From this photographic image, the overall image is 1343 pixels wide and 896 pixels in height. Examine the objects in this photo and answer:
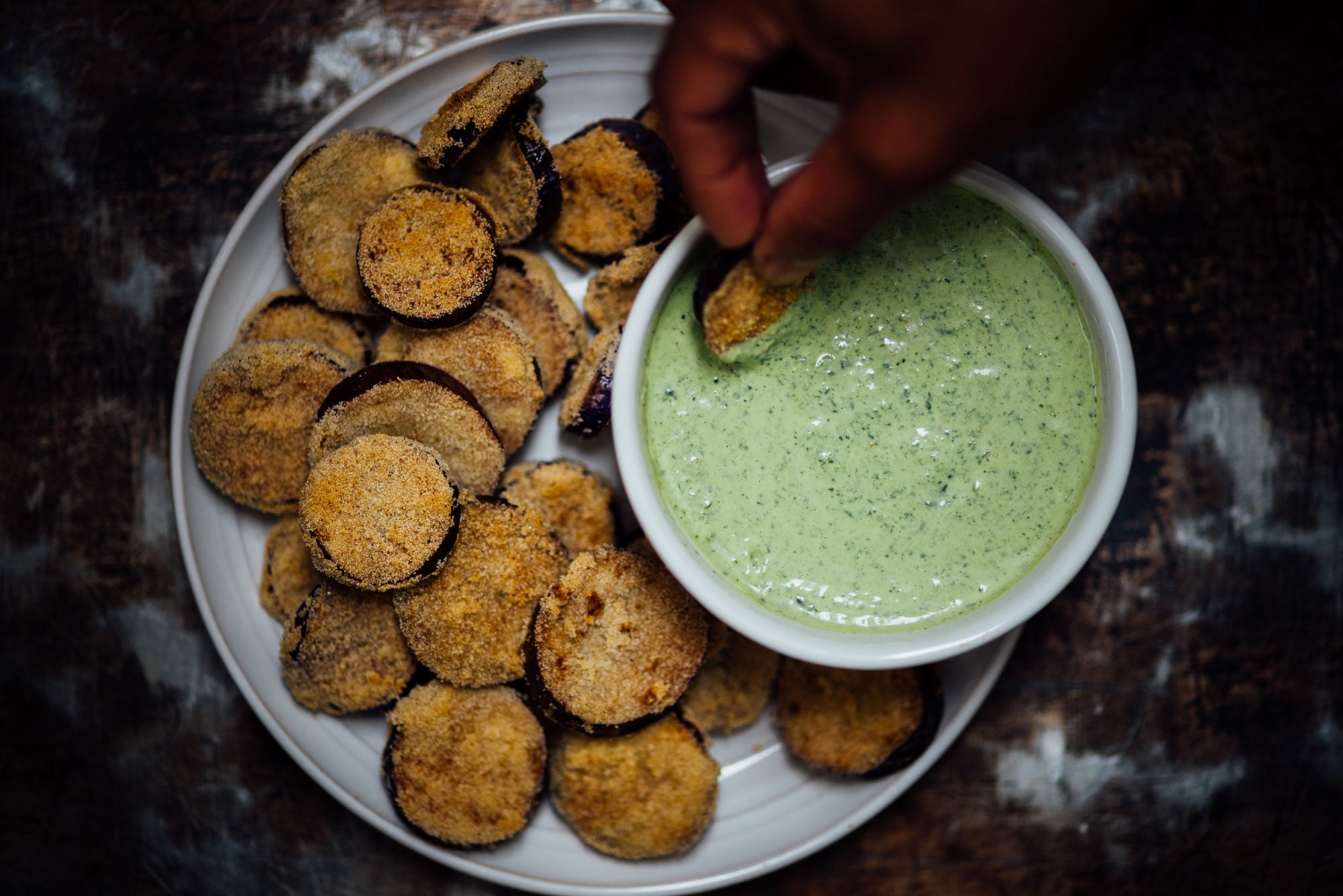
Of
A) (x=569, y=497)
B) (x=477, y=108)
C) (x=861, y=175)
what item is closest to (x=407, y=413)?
(x=569, y=497)

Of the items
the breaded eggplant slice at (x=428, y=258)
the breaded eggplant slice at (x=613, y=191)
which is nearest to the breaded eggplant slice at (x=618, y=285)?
the breaded eggplant slice at (x=613, y=191)

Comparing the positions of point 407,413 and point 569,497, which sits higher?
point 407,413

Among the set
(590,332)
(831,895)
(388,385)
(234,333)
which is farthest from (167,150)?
(831,895)

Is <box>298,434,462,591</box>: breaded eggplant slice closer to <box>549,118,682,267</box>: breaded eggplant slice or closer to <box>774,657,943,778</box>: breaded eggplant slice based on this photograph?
<box>549,118,682,267</box>: breaded eggplant slice

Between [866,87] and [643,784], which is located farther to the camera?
[643,784]

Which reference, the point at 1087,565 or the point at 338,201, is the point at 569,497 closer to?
the point at 338,201

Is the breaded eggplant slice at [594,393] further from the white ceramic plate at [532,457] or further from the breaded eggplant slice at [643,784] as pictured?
the breaded eggplant slice at [643,784]

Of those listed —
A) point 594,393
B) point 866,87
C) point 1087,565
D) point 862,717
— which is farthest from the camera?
point 1087,565

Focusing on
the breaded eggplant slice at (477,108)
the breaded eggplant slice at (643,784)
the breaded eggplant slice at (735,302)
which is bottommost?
the breaded eggplant slice at (643,784)
